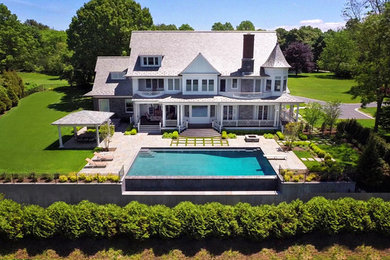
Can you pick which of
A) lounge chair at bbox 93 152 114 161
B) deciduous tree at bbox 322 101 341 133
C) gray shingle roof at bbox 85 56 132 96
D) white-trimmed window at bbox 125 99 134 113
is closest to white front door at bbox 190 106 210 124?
white-trimmed window at bbox 125 99 134 113

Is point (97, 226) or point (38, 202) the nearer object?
point (97, 226)

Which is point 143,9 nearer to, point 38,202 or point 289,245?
point 38,202

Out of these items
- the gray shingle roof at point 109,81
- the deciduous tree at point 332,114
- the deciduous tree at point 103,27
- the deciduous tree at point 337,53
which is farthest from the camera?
the deciduous tree at point 337,53

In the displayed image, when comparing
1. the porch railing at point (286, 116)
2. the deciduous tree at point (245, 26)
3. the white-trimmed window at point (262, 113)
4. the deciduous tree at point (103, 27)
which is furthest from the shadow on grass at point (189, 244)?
the deciduous tree at point (245, 26)

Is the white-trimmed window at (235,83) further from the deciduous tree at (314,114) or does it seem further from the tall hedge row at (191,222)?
the tall hedge row at (191,222)

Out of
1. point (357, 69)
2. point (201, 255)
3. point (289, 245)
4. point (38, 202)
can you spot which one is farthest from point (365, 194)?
point (38, 202)
